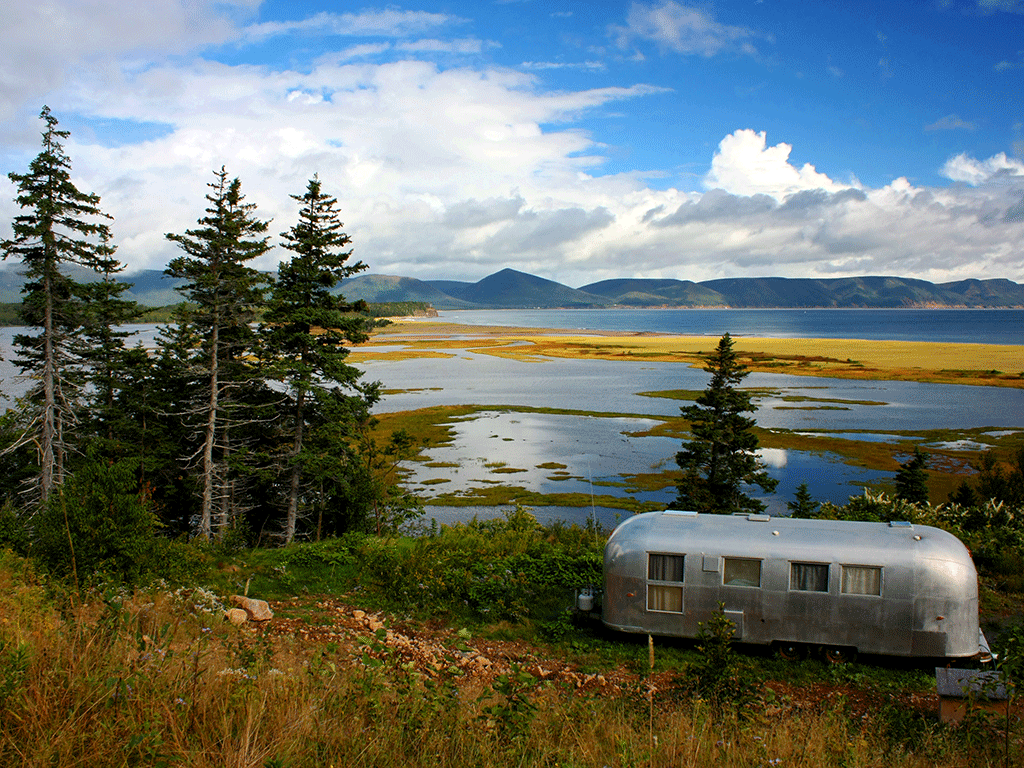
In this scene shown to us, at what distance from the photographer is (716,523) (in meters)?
10.4

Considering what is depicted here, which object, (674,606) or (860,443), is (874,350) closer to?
(860,443)

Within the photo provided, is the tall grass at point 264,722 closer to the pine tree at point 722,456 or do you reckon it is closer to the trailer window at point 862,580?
the trailer window at point 862,580

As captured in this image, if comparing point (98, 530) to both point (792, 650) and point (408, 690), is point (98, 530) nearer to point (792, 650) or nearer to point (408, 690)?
point (408, 690)

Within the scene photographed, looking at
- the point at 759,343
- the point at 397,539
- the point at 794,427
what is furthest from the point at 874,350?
the point at 397,539

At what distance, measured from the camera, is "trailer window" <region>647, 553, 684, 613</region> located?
10.0 m

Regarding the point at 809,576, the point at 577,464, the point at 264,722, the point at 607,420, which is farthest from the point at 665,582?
the point at 607,420

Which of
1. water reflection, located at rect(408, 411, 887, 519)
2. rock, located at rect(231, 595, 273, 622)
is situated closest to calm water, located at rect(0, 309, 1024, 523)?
water reflection, located at rect(408, 411, 887, 519)

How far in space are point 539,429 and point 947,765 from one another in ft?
141

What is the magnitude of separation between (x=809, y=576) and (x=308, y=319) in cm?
1568

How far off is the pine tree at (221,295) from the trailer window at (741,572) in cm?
1560

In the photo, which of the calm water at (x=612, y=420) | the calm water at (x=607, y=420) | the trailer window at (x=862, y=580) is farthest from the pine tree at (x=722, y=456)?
the trailer window at (x=862, y=580)

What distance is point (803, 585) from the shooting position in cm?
967

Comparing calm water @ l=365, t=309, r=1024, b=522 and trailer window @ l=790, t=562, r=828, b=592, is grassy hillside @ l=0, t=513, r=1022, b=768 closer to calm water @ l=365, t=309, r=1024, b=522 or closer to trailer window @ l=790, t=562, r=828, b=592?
trailer window @ l=790, t=562, r=828, b=592

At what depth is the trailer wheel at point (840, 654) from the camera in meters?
9.58
